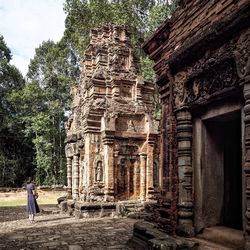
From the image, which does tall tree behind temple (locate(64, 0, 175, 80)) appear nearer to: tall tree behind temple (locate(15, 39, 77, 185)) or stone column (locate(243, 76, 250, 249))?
tall tree behind temple (locate(15, 39, 77, 185))

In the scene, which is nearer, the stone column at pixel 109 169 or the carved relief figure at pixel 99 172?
the stone column at pixel 109 169

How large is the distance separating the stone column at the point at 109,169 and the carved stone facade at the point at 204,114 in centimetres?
667

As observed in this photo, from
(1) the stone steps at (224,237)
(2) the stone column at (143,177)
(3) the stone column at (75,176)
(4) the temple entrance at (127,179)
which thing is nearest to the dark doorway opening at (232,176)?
(1) the stone steps at (224,237)

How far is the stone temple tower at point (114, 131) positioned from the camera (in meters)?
12.7

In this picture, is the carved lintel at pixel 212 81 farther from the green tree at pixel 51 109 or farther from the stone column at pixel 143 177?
the green tree at pixel 51 109

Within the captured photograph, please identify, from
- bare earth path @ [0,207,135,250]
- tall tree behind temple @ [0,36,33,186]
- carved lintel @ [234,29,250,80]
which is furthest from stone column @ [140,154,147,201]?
tall tree behind temple @ [0,36,33,186]

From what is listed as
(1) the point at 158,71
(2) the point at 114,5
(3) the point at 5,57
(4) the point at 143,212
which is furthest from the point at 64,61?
(1) the point at 158,71

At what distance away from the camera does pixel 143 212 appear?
12.1 meters

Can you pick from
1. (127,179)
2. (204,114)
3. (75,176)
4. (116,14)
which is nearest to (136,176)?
(127,179)

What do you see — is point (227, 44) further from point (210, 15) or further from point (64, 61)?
point (64, 61)

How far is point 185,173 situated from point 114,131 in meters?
7.69

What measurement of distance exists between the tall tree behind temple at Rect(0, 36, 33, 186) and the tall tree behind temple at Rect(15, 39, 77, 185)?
1356 millimetres

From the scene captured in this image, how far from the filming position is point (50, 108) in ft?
104

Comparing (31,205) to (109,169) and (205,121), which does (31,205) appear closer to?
(109,169)
